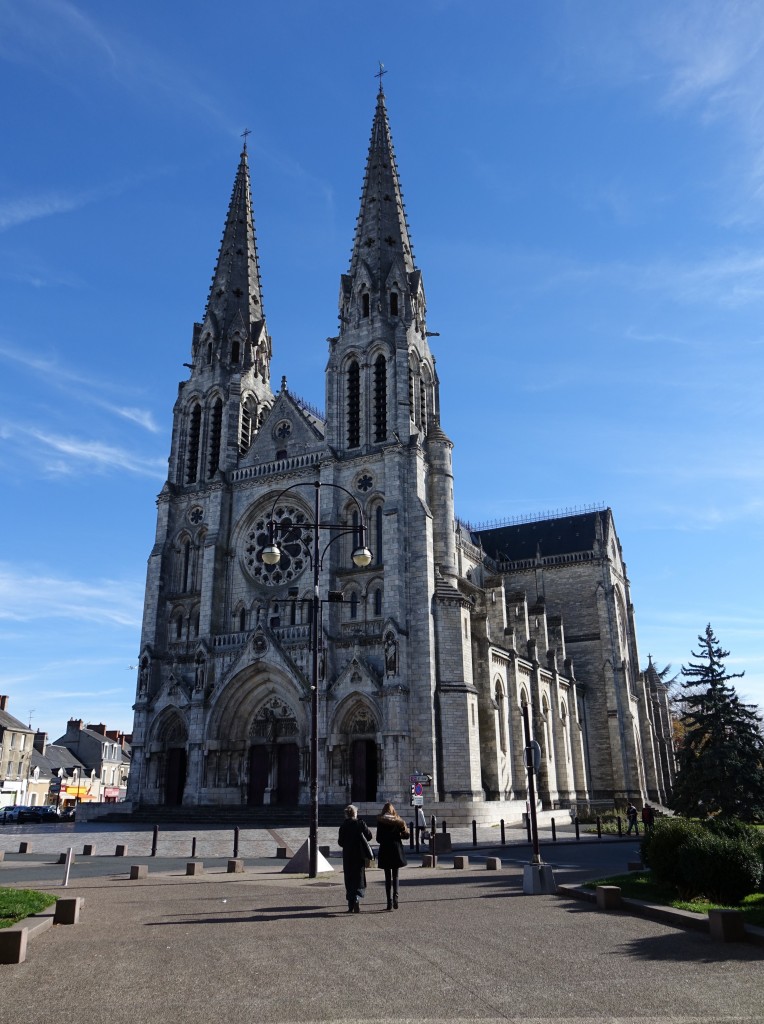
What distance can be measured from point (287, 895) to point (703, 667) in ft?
79.6

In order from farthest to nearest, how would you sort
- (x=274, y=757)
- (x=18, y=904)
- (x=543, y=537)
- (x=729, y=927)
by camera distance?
(x=543, y=537), (x=274, y=757), (x=18, y=904), (x=729, y=927)

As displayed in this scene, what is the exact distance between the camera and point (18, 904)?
32.7ft

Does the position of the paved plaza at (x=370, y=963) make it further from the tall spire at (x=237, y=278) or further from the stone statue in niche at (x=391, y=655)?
the tall spire at (x=237, y=278)

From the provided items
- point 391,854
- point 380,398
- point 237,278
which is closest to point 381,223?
point 237,278

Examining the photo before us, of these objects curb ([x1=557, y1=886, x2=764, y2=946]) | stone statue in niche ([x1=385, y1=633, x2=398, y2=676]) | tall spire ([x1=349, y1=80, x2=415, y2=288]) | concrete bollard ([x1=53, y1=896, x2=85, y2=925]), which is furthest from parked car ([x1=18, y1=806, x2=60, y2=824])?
curb ([x1=557, y1=886, x2=764, y2=946])

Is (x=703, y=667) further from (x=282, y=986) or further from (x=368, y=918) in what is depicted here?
(x=282, y=986)

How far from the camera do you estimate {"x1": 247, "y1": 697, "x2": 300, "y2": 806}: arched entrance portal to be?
35.9 meters

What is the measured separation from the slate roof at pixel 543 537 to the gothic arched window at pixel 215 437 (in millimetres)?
21697

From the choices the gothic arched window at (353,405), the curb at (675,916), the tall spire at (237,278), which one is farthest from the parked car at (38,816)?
the curb at (675,916)

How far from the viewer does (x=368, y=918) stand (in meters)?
10.4

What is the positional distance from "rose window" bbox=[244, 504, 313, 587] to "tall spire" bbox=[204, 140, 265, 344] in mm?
12517

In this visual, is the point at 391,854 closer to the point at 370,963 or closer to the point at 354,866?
the point at 354,866

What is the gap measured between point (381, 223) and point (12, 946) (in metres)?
42.1

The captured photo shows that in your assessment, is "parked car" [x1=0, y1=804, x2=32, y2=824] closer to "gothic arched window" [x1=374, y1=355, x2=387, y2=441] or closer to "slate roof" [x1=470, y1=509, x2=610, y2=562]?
"gothic arched window" [x1=374, y1=355, x2=387, y2=441]
